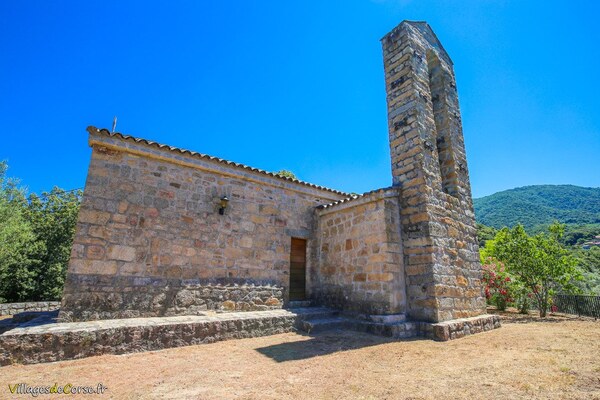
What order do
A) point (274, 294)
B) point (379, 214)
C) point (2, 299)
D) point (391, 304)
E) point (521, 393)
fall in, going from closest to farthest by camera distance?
point (521, 393) → point (391, 304) → point (379, 214) → point (274, 294) → point (2, 299)

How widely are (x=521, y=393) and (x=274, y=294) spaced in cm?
548

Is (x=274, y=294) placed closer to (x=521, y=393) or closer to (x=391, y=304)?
(x=391, y=304)

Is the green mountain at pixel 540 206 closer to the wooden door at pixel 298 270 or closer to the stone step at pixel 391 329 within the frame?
the wooden door at pixel 298 270

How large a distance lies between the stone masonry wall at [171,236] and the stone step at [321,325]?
1.34 meters

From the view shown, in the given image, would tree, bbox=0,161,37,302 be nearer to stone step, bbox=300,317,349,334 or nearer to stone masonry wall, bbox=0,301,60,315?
stone masonry wall, bbox=0,301,60,315

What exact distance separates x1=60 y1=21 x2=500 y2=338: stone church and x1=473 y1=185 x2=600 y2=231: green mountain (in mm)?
48424

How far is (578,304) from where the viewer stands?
392 inches

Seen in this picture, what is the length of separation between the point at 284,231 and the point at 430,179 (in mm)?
3954

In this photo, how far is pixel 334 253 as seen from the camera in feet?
25.8

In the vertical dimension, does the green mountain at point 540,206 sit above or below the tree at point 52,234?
above

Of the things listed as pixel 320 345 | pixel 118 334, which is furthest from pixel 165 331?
pixel 320 345

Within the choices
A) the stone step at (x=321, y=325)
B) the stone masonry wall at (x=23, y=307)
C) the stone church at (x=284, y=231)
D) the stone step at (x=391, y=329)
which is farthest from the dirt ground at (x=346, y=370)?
the stone masonry wall at (x=23, y=307)

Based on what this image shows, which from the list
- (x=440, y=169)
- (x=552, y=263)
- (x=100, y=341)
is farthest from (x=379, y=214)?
(x=552, y=263)

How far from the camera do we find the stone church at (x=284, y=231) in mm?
5898
